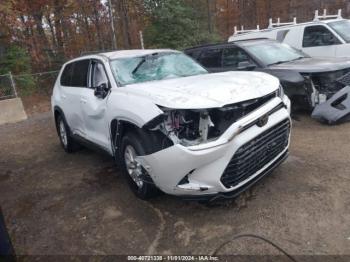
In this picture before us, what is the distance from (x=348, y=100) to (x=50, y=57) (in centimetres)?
1580

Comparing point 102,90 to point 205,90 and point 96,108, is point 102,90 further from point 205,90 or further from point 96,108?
point 205,90

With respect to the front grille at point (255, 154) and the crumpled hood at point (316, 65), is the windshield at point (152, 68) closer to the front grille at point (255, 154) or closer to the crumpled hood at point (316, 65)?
the front grille at point (255, 154)

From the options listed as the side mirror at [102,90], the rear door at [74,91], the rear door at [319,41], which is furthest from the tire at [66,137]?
the rear door at [319,41]

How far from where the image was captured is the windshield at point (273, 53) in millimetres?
7286

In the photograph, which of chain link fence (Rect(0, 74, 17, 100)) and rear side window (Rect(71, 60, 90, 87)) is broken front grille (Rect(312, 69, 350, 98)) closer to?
rear side window (Rect(71, 60, 90, 87))

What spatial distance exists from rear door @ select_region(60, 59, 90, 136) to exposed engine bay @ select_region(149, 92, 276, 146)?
7.65ft

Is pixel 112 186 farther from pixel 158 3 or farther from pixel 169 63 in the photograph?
pixel 158 3

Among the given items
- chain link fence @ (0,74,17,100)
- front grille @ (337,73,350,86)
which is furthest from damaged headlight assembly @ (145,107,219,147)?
chain link fence @ (0,74,17,100)

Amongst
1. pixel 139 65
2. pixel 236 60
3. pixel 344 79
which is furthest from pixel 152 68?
pixel 344 79

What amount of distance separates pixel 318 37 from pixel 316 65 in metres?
3.78

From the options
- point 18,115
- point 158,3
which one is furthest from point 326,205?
point 158,3

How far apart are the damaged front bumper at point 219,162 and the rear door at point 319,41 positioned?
276 inches

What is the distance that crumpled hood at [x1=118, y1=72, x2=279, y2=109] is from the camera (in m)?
3.32

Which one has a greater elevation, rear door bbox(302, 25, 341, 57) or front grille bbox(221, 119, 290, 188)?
rear door bbox(302, 25, 341, 57)
